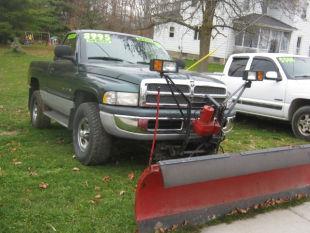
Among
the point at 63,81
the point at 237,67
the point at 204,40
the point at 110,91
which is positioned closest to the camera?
the point at 110,91

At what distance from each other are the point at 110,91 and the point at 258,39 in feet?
103

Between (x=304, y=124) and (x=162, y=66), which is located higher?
(x=162, y=66)

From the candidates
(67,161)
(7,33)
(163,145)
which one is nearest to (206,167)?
(163,145)

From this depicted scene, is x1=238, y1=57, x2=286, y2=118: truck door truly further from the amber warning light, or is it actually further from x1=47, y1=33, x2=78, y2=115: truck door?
the amber warning light

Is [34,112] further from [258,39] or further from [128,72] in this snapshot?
[258,39]

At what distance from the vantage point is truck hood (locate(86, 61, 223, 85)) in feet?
19.4

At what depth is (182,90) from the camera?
19.6 ft

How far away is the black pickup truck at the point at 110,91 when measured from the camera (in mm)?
5754

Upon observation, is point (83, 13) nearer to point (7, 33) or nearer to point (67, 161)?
point (7, 33)

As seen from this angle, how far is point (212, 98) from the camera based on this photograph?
612 cm

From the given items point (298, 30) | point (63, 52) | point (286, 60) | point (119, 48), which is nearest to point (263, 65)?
point (286, 60)

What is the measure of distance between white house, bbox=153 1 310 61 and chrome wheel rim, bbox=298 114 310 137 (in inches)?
969

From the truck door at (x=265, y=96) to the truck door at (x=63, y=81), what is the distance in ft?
14.0

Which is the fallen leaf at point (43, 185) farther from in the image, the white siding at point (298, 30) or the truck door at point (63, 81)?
the white siding at point (298, 30)
